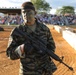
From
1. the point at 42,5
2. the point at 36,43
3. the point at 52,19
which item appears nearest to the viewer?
the point at 36,43

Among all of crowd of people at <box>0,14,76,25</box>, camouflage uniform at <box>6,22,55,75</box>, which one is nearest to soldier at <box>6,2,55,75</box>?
camouflage uniform at <box>6,22,55,75</box>

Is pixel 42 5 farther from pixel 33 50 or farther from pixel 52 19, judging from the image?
pixel 33 50

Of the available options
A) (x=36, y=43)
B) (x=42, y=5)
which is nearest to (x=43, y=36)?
(x=36, y=43)

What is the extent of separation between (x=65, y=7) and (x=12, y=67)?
91139 mm

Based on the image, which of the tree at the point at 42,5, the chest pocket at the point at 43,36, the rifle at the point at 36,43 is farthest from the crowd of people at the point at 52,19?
the rifle at the point at 36,43

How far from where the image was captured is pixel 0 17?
4856cm

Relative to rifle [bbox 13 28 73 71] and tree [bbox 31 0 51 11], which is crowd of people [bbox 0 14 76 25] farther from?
rifle [bbox 13 28 73 71]

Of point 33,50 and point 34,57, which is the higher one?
point 33,50

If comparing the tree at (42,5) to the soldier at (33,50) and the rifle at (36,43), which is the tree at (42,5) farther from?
the rifle at (36,43)

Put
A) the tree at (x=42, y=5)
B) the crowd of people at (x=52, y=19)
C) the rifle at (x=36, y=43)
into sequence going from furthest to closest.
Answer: the tree at (x=42, y=5), the crowd of people at (x=52, y=19), the rifle at (x=36, y=43)

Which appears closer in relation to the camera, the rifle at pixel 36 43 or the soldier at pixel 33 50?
the rifle at pixel 36 43

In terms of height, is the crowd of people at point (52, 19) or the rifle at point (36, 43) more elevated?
the rifle at point (36, 43)

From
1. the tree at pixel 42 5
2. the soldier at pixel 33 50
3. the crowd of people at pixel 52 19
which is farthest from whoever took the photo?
the tree at pixel 42 5

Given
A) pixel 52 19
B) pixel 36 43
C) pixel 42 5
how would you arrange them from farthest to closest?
pixel 42 5
pixel 52 19
pixel 36 43
